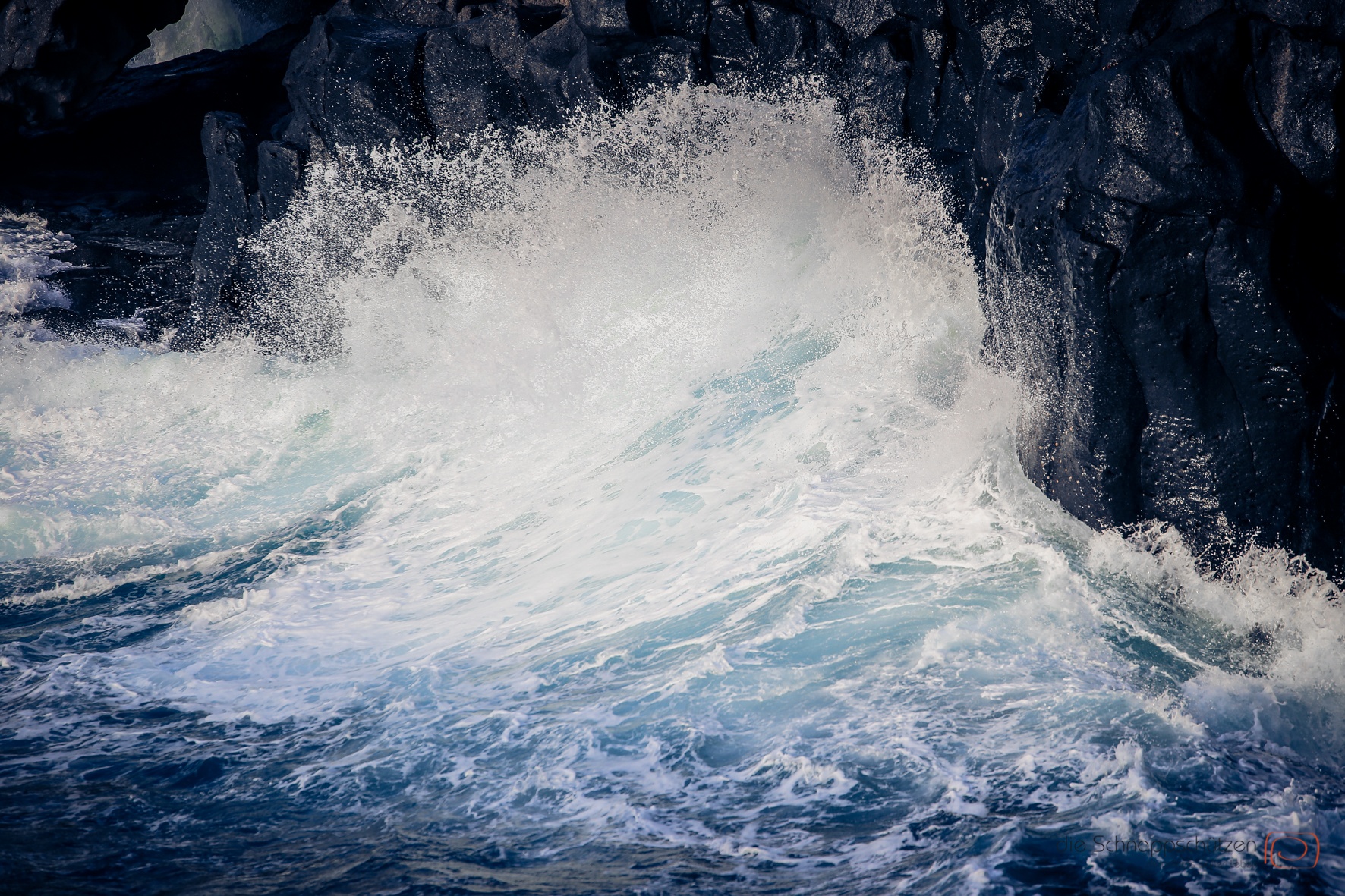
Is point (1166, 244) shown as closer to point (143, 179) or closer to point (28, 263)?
point (143, 179)

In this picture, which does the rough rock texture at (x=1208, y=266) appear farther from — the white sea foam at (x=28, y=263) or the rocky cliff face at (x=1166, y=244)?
the white sea foam at (x=28, y=263)

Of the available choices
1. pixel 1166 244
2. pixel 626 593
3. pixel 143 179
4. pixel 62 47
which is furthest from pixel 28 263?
pixel 1166 244

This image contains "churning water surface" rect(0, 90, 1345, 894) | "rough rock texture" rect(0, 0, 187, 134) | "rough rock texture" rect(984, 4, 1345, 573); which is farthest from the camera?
"rough rock texture" rect(0, 0, 187, 134)

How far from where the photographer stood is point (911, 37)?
5.60 m

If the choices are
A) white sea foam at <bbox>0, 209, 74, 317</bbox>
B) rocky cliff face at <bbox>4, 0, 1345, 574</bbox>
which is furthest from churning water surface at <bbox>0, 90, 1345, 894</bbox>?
white sea foam at <bbox>0, 209, 74, 317</bbox>

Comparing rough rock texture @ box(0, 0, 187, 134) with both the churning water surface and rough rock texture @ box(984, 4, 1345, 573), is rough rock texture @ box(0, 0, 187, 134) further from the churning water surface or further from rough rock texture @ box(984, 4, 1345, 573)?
rough rock texture @ box(984, 4, 1345, 573)

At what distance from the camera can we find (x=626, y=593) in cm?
450

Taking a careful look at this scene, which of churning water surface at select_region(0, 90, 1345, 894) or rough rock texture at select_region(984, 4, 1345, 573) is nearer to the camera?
churning water surface at select_region(0, 90, 1345, 894)

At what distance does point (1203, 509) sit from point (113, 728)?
4800 millimetres

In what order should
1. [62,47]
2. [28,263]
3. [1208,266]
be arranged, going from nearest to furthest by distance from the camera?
[1208,266] < [62,47] < [28,263]

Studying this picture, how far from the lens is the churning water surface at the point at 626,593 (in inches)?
109

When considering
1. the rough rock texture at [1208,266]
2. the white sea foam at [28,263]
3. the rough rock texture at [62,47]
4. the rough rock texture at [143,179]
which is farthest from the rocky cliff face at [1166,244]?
the white sea foam at [28,263]

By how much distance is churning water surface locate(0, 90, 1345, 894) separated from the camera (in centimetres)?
278

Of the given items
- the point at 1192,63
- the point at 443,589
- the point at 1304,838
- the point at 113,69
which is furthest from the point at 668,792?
the point at 113,69
